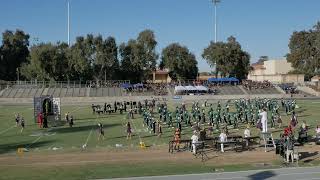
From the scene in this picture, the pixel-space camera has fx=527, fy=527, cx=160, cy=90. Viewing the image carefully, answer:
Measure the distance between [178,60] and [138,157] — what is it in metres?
82.2

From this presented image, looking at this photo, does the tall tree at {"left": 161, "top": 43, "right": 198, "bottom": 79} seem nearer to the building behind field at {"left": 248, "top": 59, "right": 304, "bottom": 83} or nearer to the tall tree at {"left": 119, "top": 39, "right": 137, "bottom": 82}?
the tall tree at {"left": 119, "top": 39, "right": 137, "bottom": 82}

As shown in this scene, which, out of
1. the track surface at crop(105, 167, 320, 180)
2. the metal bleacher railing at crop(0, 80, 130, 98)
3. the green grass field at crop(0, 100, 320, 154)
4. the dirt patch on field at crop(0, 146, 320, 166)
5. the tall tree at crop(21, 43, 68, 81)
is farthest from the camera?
the tall tree at crop(21, 43, 68, 81)

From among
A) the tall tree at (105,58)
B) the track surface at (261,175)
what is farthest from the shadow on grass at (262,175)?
the tall tree at (105,58)

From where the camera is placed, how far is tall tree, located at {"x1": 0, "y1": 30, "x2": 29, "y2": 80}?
360ft

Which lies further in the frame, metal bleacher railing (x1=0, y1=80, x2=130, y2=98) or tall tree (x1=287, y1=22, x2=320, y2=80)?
tall tree (x1=287, y1=22, x2=320, y2=80)

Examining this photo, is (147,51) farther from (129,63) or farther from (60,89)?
(60,89)

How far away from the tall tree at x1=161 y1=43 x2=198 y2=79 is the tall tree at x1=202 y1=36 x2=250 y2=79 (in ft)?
13.3

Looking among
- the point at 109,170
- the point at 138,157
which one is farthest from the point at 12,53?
the point at 109,170

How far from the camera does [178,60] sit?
347 ft

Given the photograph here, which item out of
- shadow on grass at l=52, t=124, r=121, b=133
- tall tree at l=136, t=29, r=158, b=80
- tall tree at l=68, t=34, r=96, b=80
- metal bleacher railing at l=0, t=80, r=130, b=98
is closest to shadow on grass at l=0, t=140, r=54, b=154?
shadow on grass at l=52, t=124, r=121, b=133

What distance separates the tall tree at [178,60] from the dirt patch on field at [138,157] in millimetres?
80127

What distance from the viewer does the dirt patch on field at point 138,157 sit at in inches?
902

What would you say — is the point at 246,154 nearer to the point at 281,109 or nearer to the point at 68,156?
the point at 68,156

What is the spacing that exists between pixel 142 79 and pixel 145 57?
4350 millimetres
